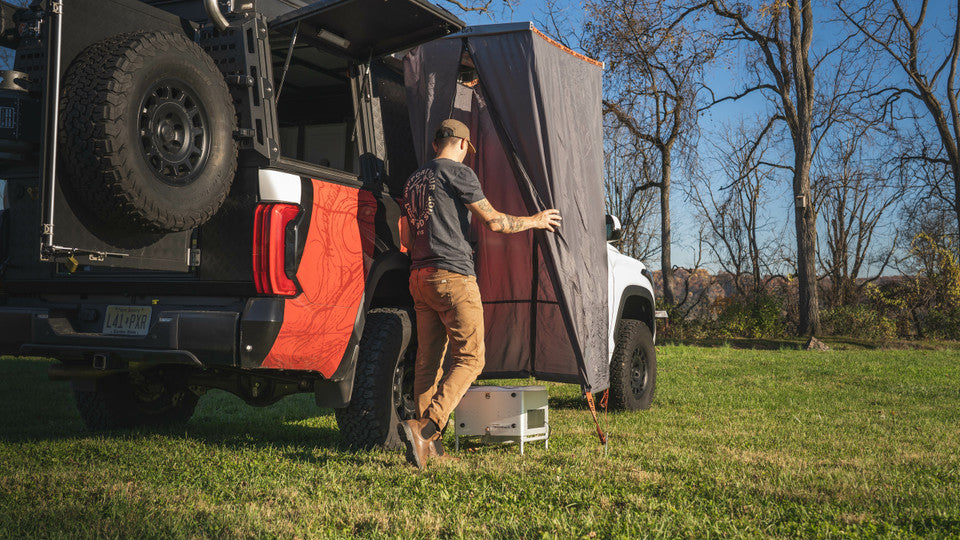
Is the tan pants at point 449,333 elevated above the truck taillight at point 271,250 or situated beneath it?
situated beneath

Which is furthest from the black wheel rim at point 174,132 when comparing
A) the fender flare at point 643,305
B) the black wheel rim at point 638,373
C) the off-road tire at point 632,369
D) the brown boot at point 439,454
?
the black wheel rim at point 638,373

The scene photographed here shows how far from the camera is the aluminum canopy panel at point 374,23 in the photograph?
4.24 m

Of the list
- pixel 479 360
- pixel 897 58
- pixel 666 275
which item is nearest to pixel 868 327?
pixel 666 275

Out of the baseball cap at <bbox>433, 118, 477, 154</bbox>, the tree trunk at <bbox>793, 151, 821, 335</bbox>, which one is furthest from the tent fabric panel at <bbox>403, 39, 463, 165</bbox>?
the tree trunk at <bbox>793, 151, 821, 335</bbox>

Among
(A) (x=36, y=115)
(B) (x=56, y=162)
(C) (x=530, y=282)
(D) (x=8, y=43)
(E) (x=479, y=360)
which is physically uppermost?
(D) (x=8, y=43)

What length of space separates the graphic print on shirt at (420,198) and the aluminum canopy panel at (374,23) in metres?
0.87

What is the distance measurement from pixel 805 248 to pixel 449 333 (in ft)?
52.7

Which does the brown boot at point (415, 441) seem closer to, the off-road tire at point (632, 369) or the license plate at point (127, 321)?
the license plate at point (127, 321)

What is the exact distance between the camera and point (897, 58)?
73.3 feet

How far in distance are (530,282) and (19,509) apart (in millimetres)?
3591

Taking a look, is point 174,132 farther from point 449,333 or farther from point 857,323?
point 857,323

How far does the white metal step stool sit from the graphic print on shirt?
1.15 m

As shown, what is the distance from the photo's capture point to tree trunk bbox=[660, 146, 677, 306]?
2142 centimetres

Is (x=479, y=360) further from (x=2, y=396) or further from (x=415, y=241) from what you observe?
(x=2, y=396)
